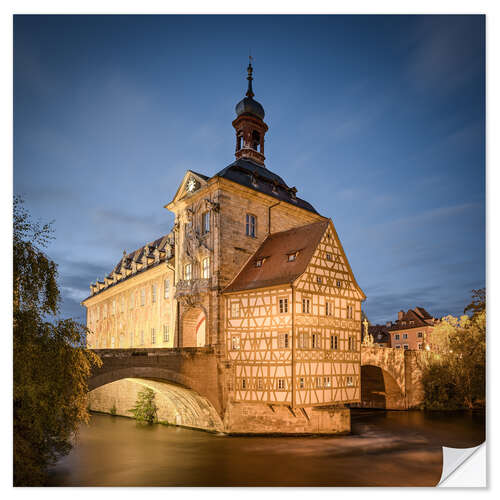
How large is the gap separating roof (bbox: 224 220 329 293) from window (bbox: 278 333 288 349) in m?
2.11

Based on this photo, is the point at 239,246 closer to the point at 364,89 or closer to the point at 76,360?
the point at 364,89

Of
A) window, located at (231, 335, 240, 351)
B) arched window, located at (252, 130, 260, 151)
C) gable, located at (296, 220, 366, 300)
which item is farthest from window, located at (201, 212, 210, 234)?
arched window, located at (252, 130, 260, 151)

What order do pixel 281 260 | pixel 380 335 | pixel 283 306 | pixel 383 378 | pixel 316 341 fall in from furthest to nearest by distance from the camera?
pixel 380 335
pixel 383 378
pixel 281 260
pixel 316 341
pixel 283 306

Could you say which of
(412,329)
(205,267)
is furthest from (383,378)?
(412,329)

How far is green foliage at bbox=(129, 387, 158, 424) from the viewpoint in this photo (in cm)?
2466

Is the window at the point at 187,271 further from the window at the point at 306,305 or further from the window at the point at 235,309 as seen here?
the window at the point at 306,305

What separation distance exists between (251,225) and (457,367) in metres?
17.0

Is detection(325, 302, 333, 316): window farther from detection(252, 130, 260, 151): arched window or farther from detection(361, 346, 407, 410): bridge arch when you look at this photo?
detection(252, 130, 260, 151): arched window

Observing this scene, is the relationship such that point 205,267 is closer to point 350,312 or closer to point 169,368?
point 169,368

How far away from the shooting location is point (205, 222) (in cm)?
2261

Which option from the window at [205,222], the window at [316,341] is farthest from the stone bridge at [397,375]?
the window at [205,222]

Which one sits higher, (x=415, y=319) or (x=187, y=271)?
(x=187, y=271)

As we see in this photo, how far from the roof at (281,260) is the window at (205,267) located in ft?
4.52
